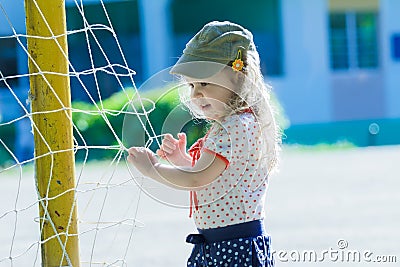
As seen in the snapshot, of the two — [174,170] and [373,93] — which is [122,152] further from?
[373,93]

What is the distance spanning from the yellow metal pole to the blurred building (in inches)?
653

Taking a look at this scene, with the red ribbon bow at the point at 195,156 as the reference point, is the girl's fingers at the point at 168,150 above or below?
above

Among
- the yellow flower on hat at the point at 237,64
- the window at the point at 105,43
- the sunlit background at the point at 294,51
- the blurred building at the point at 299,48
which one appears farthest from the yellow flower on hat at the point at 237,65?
the blurred building at the point at 299,48

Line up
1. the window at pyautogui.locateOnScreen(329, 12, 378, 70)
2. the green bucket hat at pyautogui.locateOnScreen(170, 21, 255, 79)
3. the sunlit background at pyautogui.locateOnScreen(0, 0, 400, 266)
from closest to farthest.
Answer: the green bucket hat at pyautogui.locateOnScreen(170, 21, 255, 79)
the sunlit background at pyautogui.locateOnScreen(0, 0, 400, 266)
the window at pyautogui.locateOnScreen(329, 12, 378, 70)

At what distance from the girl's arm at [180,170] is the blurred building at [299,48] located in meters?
16.8

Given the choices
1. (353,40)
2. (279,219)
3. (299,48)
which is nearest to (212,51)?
(279,219)

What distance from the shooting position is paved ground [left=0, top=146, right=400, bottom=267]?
20.1 ft

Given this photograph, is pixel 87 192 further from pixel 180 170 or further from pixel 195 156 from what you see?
pixel 180 170

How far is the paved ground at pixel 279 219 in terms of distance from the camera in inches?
241

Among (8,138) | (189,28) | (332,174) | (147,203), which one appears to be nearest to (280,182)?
(332,174)

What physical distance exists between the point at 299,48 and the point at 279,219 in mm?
13505

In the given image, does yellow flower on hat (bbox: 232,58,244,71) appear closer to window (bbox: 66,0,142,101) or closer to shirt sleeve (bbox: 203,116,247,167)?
shirt sleeve (bbox: 203,116,247,167)

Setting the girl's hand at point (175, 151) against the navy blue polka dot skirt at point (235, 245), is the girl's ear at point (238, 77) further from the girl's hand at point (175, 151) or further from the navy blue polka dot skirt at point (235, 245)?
the navy blue polka dot skirt at point (235, 245)

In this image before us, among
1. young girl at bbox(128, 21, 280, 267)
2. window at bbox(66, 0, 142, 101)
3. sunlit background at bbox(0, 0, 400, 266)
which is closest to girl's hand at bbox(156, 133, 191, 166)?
young girl at bbox(128, 21, 280, 267)
